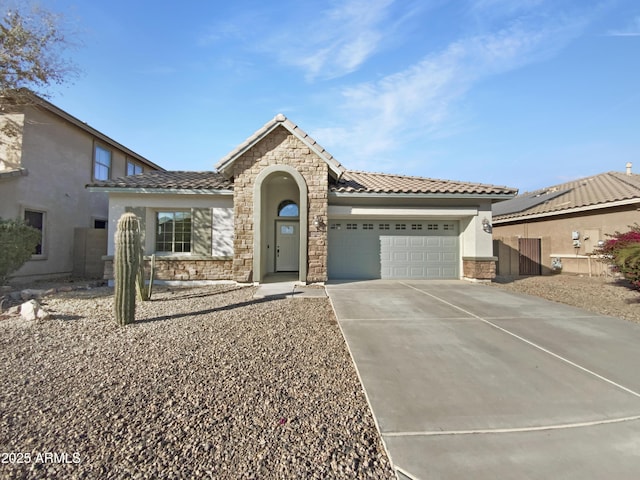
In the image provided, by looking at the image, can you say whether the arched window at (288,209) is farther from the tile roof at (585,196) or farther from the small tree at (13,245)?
the tile roof at (585,196)

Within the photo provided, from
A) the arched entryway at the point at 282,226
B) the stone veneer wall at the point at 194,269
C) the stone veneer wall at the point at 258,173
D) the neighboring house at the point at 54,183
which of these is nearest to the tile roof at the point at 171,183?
the stone veneer wall at the point at 258,173

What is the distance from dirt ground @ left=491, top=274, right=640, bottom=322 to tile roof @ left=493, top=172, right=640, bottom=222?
12.5 feet

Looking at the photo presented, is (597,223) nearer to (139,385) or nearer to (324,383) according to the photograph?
(324,383)

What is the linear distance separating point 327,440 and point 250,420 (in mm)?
767

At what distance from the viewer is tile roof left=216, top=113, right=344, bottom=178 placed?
32.8ft

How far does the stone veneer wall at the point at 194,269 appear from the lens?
10.7 meters

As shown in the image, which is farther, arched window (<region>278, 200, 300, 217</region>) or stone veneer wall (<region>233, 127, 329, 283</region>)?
arched window (<region>278, 200, 300, 217</region>)

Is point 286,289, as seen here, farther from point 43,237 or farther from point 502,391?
point 43,237

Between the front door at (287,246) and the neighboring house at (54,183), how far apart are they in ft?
24.1

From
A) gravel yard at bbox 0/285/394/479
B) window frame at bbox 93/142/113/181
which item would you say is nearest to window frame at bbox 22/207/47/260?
window frame at bbox 93/142/113/181

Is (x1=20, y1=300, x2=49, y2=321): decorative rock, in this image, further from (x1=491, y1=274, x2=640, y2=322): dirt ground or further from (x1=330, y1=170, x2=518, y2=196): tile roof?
(x1=491, y1=274, x2=640, y2=322): dirt ground

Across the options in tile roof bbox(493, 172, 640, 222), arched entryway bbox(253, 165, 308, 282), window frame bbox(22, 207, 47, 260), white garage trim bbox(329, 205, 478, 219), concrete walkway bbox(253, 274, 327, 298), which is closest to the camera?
concrete walkway bbox(253, 274, 327, 298)

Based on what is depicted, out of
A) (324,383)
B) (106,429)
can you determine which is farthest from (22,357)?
(324,383)

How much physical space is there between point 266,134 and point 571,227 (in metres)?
15.8
